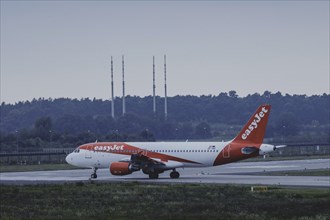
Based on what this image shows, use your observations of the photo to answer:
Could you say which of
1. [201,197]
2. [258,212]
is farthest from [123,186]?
[258,212]

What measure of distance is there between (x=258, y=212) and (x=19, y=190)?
20.0 m

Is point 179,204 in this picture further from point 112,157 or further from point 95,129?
point 95,129

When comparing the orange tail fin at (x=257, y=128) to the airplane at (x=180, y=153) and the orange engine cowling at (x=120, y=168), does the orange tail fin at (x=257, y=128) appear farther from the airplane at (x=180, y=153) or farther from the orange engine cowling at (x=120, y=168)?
the orange engine cowling at (x=120, y=168)

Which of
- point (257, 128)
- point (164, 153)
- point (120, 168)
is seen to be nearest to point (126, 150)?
point (120, 168)

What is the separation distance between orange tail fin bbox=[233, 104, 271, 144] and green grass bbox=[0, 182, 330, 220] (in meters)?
12.5

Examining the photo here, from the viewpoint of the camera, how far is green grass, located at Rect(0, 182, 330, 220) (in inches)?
1380

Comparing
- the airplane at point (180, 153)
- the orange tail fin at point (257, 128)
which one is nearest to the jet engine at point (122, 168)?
the airplane at point (180, 153)

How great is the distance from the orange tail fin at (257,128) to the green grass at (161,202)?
12471 millimetres

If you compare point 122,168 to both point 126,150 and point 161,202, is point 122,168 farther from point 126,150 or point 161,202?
point 161,202

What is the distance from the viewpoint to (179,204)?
39844 millimetres

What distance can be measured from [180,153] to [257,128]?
6.59 metres

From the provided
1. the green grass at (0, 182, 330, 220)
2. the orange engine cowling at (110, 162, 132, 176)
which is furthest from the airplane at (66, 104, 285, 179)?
the green grass at (0, 182, 330, 220)

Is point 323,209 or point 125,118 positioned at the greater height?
point 125,118

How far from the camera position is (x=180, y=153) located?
6600cm
